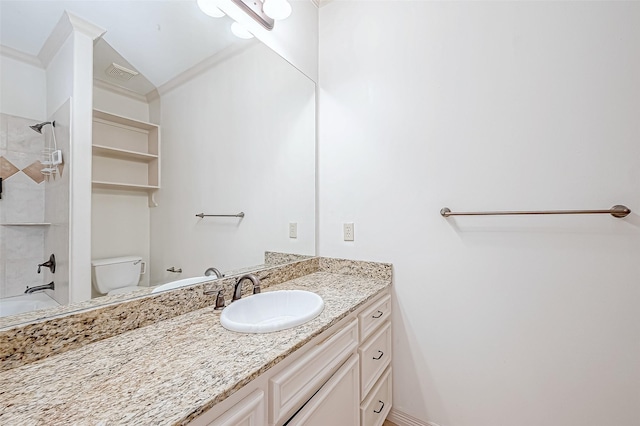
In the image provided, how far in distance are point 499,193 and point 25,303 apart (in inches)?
70.3

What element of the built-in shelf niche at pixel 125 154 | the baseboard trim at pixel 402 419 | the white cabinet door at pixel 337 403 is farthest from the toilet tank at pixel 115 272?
the baseboard trim at pixel 402 419

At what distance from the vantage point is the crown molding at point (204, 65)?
41.7 inches

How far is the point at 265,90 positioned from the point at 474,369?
188cm

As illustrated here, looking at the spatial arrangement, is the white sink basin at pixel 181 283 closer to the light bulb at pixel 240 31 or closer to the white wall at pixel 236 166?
the white wall at pixel 236 166

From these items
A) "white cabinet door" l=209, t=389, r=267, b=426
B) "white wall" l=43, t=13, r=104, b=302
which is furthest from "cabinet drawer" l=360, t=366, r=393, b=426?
"white wall" l=43, t=13, r=104, b=302

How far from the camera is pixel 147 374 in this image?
24.7 inches

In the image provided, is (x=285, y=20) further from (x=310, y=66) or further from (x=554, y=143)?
(x=554, y=143)

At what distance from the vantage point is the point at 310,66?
1717mm

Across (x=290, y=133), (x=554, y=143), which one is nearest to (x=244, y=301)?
(x=290, y=133)

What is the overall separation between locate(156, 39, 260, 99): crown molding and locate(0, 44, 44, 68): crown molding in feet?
1.13

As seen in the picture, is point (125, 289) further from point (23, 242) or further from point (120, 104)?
point (120, 104)

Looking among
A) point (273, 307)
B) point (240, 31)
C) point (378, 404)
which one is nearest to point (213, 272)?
point (273, 307)

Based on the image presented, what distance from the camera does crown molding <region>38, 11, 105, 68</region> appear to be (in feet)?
2.41

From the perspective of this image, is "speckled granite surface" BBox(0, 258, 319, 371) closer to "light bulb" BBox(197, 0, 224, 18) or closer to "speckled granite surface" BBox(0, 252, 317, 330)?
"speckled granite surface" BBox(0, 252, 317, 330)
